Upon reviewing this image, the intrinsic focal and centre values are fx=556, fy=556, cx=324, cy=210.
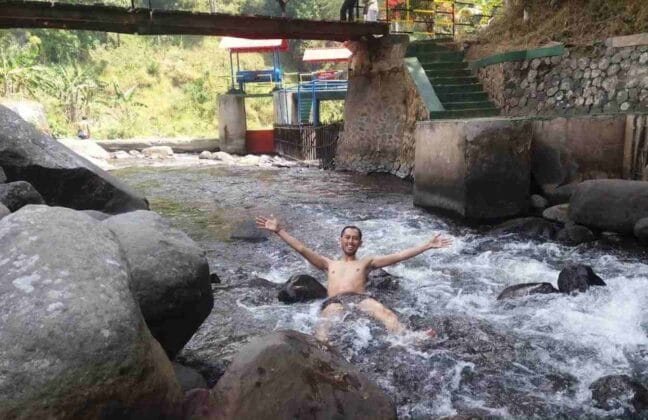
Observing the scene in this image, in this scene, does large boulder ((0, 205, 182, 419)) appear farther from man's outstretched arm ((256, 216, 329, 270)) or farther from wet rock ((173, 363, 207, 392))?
man's outstretched arm ((256, 216, 329, 270))

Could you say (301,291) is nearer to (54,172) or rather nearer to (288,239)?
(288,239)

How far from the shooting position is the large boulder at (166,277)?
323cm

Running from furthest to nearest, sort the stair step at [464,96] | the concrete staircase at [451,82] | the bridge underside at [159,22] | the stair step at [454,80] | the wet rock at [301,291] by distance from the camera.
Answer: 1. the stair step at [454,80]
2. the stair step at [464,96]
3. the concrete staircase at [451,82]
4. the bridge underside at [159,22]
5. the wet rock at [301,291]

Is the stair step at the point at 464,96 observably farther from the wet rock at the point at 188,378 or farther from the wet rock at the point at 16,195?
the wet rock at the point at 188,378

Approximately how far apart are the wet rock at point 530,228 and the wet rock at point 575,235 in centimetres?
14

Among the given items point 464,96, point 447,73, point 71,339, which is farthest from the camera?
point 447,73

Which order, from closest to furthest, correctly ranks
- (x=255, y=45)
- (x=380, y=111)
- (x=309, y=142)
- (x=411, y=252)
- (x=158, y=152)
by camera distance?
(x=411, y=252) → (x=380, y=111) → (x=309, y=142) → (x=158, y=152) → (x=255, y=45)

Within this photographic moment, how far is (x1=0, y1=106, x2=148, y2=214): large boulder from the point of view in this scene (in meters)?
5.05

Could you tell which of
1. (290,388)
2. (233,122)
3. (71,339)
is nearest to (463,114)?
(290,388)

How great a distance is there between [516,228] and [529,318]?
3.45m

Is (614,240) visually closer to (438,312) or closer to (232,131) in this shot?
(438,312)

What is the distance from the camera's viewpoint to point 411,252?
16.7ft

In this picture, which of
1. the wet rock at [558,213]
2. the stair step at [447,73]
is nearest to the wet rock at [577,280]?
the wet rock at [558,213]

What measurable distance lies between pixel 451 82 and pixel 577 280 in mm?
8836
